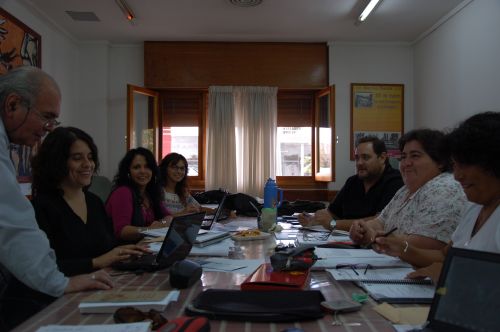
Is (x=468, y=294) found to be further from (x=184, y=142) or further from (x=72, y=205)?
(x=184, y=142)

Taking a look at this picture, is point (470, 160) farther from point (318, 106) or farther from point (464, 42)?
point (318, 106)

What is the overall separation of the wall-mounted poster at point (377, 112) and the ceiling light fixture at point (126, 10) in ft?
8.85

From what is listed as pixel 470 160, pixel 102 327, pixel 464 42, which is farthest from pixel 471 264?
pixel 464 42

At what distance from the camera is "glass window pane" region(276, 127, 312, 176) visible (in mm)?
5324

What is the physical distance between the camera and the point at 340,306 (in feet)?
3.17

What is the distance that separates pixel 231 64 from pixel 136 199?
2.97m

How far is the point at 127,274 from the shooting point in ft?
4.54

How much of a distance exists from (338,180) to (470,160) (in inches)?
157

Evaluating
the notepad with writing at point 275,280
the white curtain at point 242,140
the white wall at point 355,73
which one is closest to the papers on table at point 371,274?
the notepad with writing at point 275,280

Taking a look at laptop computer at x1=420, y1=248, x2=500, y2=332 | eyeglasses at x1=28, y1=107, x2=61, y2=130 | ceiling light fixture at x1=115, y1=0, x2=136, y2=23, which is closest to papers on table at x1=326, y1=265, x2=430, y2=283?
laptop computer at x1=420, y1=248, x2=500, y2=332

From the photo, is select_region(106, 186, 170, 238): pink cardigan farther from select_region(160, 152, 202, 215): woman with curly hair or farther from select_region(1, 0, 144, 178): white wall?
select_region(1, 0, 144, 178): white wall

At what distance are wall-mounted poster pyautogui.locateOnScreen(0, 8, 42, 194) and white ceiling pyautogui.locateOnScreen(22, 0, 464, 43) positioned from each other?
0.32 metres

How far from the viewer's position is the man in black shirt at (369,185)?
2764 millimetres

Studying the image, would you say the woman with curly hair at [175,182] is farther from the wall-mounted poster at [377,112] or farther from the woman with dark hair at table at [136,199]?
the wall-mounted poster at [377,112]
